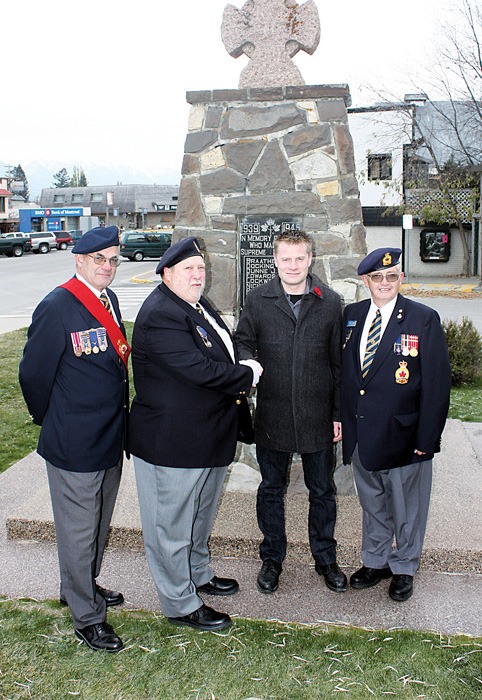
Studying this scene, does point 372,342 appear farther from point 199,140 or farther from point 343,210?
point 199,140

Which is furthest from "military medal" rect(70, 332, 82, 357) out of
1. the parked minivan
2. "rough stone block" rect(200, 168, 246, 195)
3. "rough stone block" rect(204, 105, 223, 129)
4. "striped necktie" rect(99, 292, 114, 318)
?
the parked minivan

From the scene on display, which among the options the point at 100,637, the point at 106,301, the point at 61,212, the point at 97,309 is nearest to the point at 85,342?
the point at 97,309

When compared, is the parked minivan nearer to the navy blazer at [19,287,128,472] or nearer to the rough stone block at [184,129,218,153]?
the rough stone block at [184,129,218,153]

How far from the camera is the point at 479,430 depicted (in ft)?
23.5

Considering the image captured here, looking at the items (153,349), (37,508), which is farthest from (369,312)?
(37,508)

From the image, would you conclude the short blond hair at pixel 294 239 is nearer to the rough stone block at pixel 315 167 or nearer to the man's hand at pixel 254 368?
the man's hand at pixel 254 368

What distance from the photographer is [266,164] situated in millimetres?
4840

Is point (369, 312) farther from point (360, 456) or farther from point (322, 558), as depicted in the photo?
point (322, 558)

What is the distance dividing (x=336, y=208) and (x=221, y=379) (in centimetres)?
208

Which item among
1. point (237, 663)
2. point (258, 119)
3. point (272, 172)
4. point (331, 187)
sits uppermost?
point (258, 119)

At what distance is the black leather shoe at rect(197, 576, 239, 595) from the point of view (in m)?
3.84

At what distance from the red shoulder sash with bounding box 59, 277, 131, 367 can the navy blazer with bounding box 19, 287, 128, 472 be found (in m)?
0.02

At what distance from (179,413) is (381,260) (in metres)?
1.29

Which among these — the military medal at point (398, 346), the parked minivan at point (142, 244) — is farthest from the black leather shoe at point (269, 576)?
the parked minivan at point (142, 244)
